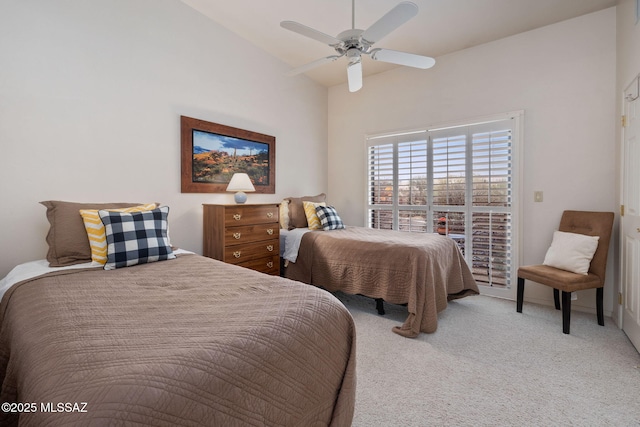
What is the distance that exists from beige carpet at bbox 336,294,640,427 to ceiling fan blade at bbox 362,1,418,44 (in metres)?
2.30

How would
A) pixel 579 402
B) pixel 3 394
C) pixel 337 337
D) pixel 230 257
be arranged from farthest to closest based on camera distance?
pixel 230 257, pixel 579 402, pixel 337 337, pixel 3 394

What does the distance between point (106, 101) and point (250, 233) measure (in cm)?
161

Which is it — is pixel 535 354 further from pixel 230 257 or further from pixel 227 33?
pixel 227 33

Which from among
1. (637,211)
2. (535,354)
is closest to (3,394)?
(535,354)

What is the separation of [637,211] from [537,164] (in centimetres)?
113

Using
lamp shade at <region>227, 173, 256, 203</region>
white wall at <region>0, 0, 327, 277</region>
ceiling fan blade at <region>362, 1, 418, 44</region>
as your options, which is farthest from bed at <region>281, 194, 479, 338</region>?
ceiling fan blade at <region>362, 1, 418, 44</region>

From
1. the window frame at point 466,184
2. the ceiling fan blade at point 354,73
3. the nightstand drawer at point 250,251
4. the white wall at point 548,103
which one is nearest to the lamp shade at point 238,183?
the nightstand drawer at point 250,251

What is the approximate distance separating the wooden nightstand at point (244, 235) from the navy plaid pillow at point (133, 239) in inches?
28.9

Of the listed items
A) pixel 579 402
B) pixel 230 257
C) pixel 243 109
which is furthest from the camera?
pixel 243 109

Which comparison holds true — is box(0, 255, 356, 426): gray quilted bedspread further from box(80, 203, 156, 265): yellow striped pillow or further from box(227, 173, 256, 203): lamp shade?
box(227, 173, 256, 203): lamp shade

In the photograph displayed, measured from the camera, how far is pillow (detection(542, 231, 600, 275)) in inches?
104

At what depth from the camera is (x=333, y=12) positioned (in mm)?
2855

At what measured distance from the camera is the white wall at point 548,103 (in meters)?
2.85

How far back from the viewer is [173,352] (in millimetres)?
843
